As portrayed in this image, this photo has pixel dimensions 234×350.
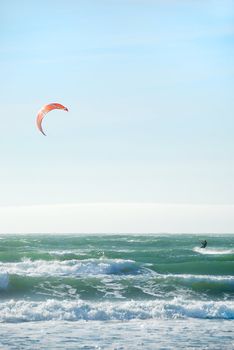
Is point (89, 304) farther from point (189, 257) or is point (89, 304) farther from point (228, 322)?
point (189, 257)

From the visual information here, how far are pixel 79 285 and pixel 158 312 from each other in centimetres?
589

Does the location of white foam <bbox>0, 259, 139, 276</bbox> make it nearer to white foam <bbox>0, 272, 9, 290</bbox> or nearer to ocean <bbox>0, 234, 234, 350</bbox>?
A: ocean <bbox>0, 234, 234, 350</bbox>

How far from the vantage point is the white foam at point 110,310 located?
58.8 ft

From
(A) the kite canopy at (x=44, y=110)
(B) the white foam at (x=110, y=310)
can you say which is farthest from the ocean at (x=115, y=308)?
(A) the kite canopy at (x=44, y=110)

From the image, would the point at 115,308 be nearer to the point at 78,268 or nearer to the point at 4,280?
the point at 4,280

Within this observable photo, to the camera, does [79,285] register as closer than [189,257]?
Yes

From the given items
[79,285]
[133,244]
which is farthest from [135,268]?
[133,244]

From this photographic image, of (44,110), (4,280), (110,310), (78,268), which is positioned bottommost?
Answer: (110,310)

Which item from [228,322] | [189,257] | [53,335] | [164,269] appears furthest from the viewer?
[189,257]

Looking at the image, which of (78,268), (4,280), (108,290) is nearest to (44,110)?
(4,280)

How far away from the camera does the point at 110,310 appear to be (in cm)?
1853

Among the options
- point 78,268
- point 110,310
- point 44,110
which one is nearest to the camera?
point 110,310

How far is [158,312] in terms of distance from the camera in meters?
18.5

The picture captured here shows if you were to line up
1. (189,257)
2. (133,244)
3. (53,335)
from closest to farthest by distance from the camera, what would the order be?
(53,335) < (189,257) < (133,244)
